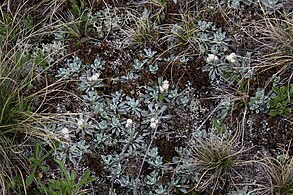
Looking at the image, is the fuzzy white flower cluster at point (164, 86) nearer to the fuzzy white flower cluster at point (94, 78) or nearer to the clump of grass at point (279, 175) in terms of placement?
the fuzzy white flower cluster at point (94, 78)

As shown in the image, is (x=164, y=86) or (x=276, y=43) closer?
(x=164, y=86)

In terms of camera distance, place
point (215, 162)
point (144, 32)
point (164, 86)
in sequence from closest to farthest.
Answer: point (215, 162)
point (164, 86)
point (144, 32)

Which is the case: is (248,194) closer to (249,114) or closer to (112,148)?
(249,114)

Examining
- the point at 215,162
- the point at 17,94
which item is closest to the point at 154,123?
the point at 215,162

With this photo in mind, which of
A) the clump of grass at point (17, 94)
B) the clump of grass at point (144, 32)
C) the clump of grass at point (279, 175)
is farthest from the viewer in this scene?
the clump of grass at point (144, 32)

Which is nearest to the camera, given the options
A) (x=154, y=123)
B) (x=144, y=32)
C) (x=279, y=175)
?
(x=279, y=175)

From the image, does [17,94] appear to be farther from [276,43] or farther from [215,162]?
[276,43]

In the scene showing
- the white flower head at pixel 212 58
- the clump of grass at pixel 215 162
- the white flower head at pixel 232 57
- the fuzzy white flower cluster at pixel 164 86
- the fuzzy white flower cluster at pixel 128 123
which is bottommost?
the clump of grass at pixel 215 162

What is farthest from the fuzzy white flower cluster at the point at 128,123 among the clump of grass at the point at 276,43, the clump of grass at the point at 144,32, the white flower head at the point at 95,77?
the clump of grass at the point at 276,43

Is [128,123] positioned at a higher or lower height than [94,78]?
lower
